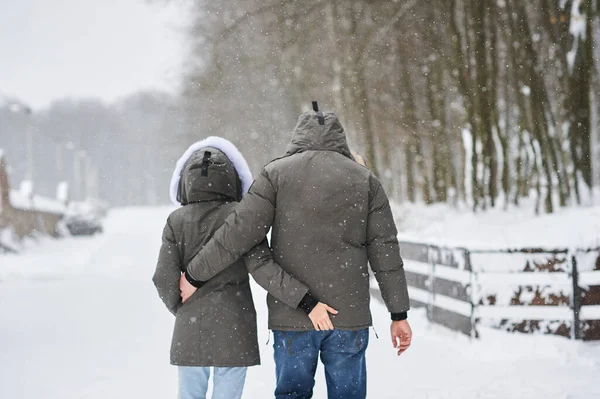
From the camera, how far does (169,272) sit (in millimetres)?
4180

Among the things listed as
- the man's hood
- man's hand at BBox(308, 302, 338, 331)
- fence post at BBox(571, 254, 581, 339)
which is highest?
the man's hood

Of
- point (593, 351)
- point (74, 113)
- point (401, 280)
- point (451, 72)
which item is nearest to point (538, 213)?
point (451, 72)

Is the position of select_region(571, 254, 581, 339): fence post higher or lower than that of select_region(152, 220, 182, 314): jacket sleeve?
lower

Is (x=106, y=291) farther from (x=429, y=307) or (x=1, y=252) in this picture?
(x=1, y=252)

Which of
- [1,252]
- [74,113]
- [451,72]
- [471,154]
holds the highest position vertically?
[74,113]

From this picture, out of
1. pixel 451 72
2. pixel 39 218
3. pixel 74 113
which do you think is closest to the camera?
pixel 451 72

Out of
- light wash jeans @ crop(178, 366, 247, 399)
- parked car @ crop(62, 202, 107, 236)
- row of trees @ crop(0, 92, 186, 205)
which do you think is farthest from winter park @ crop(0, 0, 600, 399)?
row of trees @ crop(0, 92, 186, 205)

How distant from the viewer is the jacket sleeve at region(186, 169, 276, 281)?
3953 millimetres

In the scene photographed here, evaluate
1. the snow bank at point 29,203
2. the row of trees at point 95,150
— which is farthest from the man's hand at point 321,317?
the row of trees at point 95,150

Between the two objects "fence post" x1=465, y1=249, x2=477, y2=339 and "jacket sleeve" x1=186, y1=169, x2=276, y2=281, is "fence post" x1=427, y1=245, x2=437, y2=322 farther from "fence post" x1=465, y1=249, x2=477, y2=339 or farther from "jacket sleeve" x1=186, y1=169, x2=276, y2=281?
"jacket sleeve" x1=186, y1=169, x2=276, y2=281

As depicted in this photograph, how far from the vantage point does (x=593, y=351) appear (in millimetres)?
7902

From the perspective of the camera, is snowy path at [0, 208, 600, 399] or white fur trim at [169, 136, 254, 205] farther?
snowy path at [0, 208, 600, 399]

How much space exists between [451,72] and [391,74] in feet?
17.3

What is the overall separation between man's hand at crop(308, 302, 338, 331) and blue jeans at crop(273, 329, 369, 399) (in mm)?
89
